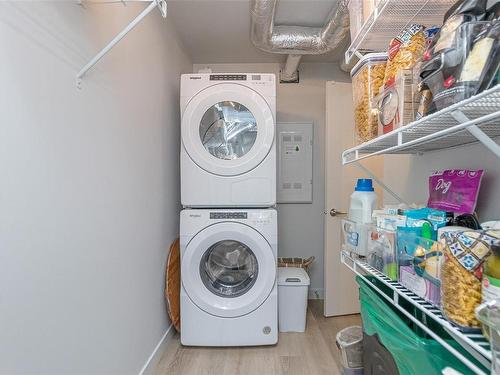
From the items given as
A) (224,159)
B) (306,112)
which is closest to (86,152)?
(224,159)

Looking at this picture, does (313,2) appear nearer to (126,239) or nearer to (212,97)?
(212,97)

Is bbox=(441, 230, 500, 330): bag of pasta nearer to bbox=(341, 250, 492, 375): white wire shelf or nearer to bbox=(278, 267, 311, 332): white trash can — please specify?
bbox=(341, 250, 492, 375): white wire shelf

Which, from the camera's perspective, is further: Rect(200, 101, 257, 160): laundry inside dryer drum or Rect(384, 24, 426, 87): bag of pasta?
Rect(200, 101, 257, 160): laundry inside dryer drum

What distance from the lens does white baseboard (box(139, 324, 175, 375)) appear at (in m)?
1.90

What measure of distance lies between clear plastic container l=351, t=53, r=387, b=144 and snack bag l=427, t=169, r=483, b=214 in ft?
0.90

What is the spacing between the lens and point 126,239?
165 centimetres

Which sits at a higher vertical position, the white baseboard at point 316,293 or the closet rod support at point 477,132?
the closet rod support at point 477,132

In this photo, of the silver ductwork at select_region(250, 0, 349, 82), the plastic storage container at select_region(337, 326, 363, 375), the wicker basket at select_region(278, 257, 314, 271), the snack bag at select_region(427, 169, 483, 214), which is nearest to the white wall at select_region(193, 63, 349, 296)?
the wicker basket at select_region(278, 257, 314, 271)

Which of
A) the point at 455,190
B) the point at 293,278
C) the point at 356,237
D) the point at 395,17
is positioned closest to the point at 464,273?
the point at 455,190

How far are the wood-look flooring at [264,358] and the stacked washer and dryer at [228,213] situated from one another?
75mm

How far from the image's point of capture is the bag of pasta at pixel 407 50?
3.16ft

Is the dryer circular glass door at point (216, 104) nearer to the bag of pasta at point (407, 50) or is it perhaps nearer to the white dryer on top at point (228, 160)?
the white dryer on top at point (228, 160)

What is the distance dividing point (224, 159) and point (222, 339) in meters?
1.24

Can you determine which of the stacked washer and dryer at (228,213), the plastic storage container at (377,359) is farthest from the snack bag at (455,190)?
the stacked washer and dryer at (228,213)
